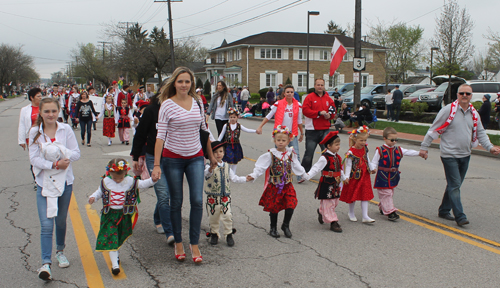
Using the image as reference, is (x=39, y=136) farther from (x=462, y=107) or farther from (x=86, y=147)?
(x=86, y=147)

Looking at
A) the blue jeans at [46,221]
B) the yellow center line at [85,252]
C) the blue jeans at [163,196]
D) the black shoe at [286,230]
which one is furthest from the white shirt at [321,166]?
the blue jeans at [46,221]

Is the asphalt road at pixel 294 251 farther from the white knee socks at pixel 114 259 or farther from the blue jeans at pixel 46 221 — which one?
the blue jeans at pixel 46 221

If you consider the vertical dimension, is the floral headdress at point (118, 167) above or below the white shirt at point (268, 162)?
above

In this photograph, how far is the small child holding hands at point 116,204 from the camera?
162 inches

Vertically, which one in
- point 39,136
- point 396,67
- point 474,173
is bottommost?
point 474,173

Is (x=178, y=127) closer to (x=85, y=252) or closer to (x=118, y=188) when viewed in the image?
(x=118, y=188)

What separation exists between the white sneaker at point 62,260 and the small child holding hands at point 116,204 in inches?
18.7

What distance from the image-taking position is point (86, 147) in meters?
13.5

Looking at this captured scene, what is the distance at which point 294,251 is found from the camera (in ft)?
15.5

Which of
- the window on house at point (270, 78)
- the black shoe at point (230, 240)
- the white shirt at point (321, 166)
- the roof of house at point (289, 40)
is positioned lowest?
the black shoe at point (230, 240)

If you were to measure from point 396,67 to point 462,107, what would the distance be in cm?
3804

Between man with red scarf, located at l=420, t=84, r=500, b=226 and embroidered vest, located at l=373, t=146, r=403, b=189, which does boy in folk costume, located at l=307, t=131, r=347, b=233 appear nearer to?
embroidered vest, located at l=373, t=146, r=403, b=189

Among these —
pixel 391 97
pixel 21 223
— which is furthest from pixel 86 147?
pixel 391 97

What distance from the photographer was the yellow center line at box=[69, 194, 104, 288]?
4.01 metres
